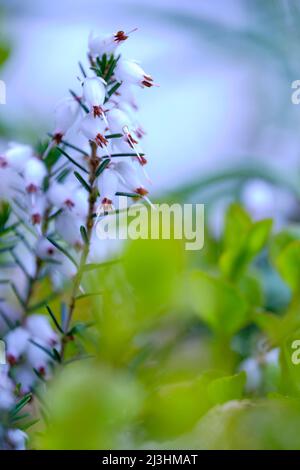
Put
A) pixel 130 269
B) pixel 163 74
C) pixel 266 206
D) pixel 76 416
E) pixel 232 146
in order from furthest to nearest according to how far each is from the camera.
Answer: pixel 232 146 → pixel 163 74 → pixel 266 206 → pixel 130 269 → pixel 76 416

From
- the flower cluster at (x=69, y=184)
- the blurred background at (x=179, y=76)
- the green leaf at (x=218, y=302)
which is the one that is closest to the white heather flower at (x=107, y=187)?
the flower cluster at (x=69, y=184)

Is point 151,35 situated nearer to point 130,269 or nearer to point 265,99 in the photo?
point 265,99

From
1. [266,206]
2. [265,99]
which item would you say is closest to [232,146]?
[265,99]

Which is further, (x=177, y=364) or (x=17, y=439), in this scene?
(x=177, y=364)

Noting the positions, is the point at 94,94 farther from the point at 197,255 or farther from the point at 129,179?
the point at 197,255

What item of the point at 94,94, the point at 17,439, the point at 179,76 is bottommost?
the point at 17,439

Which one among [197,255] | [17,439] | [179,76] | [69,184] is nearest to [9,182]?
[69,184]
